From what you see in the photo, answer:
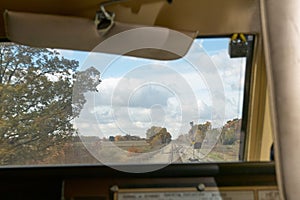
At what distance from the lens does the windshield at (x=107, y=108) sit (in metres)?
1.28

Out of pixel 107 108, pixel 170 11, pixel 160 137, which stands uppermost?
pixel 170 11

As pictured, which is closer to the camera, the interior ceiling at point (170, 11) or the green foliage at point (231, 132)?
the interior ceiling at point (170, 11)

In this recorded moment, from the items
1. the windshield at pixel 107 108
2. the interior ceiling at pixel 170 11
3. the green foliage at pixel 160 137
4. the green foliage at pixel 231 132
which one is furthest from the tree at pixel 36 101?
the green foliage at pixel 231 132

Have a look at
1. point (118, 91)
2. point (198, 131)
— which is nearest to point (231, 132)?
point (198, 131)

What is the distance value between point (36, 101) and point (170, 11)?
24.0 inches

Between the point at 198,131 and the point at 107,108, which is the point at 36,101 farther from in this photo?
the point at 198,131

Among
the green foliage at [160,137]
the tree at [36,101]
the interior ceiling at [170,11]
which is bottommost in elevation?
the green foliage at [160,137]

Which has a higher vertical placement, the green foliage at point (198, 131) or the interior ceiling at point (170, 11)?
the interior ceiling at point (170, 11)

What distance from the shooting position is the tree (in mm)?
1291

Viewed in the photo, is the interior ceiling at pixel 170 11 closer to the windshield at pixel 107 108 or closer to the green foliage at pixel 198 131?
the windshield at pixel 107 108

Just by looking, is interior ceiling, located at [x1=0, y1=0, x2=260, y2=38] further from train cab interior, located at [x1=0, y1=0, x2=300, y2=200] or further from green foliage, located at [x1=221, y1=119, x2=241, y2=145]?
green foliage, located at [x1=221, y1=119, x2=241, y2=145]

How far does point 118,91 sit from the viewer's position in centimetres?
128

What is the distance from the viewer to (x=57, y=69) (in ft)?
4.29

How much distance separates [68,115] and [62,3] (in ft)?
1.37
